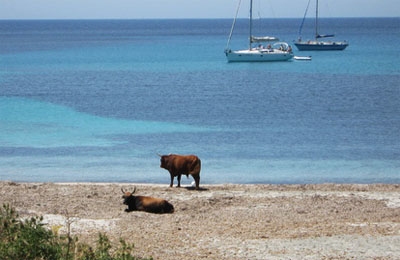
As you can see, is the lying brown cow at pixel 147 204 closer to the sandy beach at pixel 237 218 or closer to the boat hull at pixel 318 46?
the sandy beach at pixel 237 218

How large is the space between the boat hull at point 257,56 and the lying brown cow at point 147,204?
5555cm

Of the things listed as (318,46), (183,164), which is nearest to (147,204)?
(183,164)

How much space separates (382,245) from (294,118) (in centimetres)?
2309

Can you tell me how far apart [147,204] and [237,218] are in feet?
5.85

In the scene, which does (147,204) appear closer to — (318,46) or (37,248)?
(37,248)

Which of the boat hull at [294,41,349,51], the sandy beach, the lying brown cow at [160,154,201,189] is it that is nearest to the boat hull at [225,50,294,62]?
the boat hull at [294,41,349,51]

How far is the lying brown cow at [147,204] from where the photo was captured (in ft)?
49.6

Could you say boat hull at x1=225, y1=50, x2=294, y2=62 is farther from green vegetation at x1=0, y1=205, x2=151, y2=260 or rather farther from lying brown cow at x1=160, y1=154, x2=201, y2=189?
green vegetation at x1=0, y1=205, x2=151, y2=260

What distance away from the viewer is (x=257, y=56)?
7006cm

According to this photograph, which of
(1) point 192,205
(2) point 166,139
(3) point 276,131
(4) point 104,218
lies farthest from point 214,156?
(4) point 104,218

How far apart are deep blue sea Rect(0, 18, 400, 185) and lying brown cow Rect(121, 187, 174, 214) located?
20.5 ft

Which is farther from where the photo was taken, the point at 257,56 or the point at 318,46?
the point at 318,46

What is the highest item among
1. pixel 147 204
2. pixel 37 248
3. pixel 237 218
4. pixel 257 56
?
pixel 37 248

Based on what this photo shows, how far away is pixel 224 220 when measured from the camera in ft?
48.4
